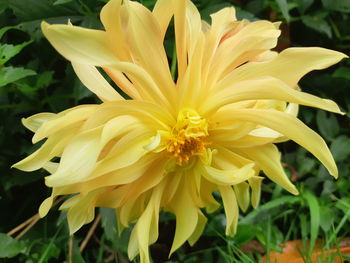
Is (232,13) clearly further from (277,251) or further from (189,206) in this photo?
(277,251)

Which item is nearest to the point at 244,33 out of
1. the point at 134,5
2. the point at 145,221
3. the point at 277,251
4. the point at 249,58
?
the point at 249,58

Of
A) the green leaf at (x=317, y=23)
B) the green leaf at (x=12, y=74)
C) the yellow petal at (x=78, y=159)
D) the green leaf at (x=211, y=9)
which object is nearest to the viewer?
the yellow petal at (x=78, y=159)

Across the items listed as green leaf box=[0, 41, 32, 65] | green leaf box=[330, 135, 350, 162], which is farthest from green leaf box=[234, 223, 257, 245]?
green leaf box=[0, 41, 32, 65]

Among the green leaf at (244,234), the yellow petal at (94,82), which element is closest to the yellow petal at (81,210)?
the yellow petal at (94,82)

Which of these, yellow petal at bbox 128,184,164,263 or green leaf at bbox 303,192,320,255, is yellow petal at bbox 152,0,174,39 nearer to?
yellow petal at bbox 128,184,164,263

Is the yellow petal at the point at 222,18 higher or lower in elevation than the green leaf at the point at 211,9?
higher

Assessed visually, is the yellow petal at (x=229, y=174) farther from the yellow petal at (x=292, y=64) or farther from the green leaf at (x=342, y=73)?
the green leaf at (x=342, y=73)
